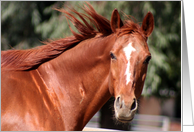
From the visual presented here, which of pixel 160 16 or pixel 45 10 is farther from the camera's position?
pixel 45 10

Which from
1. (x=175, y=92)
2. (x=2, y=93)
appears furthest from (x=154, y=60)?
(x=2, y=93)

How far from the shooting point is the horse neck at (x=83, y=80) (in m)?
1.99

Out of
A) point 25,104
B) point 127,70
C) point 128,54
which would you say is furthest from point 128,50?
point 25,104

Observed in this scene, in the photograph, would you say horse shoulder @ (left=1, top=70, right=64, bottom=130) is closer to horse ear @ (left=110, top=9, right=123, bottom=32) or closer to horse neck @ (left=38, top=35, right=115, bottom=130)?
horse neck @ (left=38, top=35, right=115, bottom=130)

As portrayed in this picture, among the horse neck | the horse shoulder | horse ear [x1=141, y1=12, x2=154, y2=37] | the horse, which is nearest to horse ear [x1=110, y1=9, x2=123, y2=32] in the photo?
the horse

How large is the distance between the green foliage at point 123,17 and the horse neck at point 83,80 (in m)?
3.24

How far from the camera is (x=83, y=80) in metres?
2.03

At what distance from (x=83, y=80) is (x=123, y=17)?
134 inches

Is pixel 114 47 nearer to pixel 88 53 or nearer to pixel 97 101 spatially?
pixel 88 53

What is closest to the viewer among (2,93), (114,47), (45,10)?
(2,93)

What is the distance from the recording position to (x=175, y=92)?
6.63 m

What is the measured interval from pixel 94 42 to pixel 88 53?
0.14m

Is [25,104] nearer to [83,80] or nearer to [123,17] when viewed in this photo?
[83,80]


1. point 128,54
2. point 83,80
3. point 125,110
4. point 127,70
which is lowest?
point 125,110
